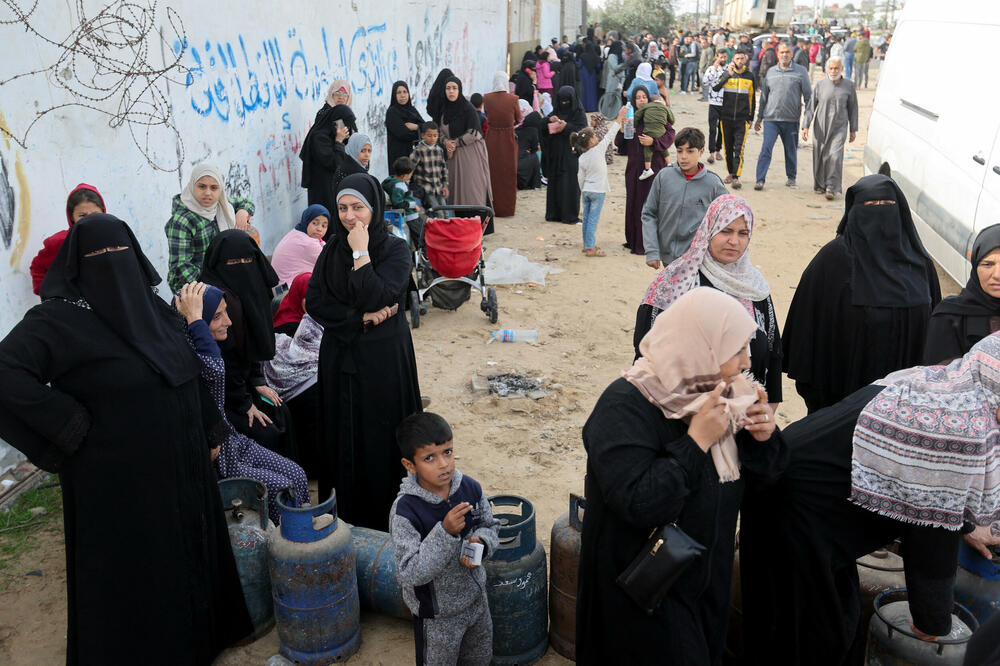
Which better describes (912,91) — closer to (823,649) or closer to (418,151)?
(418,151)

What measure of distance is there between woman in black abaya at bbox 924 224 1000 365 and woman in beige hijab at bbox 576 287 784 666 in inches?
59.0

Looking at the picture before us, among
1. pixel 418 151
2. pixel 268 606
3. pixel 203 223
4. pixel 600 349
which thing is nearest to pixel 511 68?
pixel 418 151

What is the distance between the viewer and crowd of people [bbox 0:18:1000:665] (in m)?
2.37

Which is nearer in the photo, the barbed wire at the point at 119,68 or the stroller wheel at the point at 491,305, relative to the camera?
the barbed wire at the point at 119,68

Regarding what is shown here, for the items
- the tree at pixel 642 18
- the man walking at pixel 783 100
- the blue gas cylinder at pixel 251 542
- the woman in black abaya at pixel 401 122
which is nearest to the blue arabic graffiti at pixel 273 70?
the woman in black abaya at pixel 401 122

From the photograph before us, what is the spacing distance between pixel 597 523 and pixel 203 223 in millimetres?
3916

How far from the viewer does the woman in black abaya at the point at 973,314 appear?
352 centimetres

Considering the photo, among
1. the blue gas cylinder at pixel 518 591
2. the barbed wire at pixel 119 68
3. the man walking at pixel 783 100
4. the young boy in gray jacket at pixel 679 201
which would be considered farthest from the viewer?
the man walking at pixel 783 100

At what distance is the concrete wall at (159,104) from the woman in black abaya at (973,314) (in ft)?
15.1

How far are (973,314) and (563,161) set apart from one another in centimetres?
803

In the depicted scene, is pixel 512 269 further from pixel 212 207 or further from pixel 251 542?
pixel 251 542

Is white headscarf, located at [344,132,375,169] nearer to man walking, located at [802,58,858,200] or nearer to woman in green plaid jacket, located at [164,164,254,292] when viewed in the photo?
woman in green plaid jacket, located at [164,164,254,292]

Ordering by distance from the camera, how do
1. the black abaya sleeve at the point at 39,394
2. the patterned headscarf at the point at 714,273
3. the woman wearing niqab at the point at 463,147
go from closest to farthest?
the black abaya sleeve at the point at 39,394 < the patterned headscarf at the point at 714,273 < the woman wearing niqab at the point at 463,147

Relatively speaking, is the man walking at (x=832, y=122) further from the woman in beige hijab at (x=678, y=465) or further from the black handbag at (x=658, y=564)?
the black handbag at (x=658, y=564)
